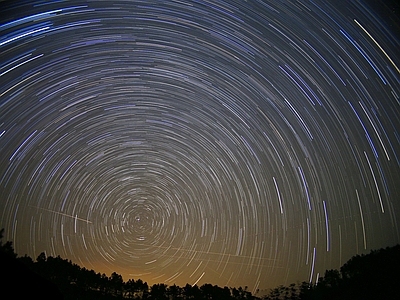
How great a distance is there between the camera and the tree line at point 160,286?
789 cm

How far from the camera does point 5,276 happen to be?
724cm

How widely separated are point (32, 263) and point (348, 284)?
71.3ft

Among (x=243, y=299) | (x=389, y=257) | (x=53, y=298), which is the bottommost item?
(x=53, y=298)

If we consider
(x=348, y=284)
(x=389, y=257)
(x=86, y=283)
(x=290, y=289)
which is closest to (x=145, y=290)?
(x=86, y=283)

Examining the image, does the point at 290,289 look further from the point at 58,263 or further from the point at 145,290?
the point at 58,263

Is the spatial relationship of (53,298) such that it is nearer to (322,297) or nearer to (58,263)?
(322,297)

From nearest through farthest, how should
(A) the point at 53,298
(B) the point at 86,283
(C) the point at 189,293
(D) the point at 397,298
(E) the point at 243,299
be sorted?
(A) the point at 53,298
(D) the point at 397,298
(E) the point at 243,299
(C) the point at 189,293
(B) the point at 86,283

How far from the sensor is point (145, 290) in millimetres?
30656

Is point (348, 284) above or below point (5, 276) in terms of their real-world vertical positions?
above

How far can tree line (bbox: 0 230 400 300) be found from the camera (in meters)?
7.89

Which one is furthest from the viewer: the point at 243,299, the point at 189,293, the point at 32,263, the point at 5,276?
the point at 189,293

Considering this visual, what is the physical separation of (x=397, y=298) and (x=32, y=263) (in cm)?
2353

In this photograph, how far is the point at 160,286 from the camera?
3144cm

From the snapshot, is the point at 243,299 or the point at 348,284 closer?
the point at 348,284
